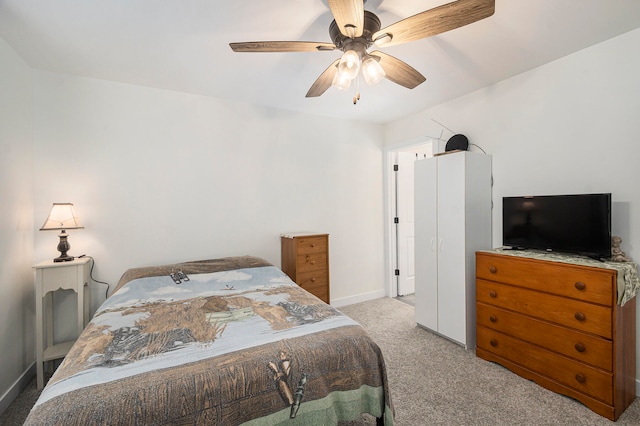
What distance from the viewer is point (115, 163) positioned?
2.69 metres

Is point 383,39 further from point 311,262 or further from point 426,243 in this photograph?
point 311,262

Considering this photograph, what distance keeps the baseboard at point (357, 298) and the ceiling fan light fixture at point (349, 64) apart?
296cm

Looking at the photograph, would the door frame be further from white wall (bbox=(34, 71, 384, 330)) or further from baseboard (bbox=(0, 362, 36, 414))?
baseboard (bbox=(0, 362, 36, 414))

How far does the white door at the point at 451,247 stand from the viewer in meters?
2.68

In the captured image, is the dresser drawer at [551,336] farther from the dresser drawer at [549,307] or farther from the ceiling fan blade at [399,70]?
the ceiling fan blade at [399,70]

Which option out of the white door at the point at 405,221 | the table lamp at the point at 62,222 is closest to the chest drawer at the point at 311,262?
the white door at the point at 405,221

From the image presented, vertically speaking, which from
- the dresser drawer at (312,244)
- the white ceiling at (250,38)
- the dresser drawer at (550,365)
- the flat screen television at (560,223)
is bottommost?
the dresser drawer at (550,365)

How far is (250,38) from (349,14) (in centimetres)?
→ 102

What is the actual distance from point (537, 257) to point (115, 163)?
3.84 metres

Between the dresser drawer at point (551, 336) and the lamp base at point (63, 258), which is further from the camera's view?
the lamp base at point (63, 258)

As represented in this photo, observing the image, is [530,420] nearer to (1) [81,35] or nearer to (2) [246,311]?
(2) [246,311]

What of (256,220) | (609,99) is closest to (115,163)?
(256,220)


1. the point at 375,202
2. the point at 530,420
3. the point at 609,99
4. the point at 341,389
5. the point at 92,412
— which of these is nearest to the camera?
the point at 92,412

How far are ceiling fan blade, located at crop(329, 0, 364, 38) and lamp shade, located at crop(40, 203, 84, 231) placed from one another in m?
2.59
